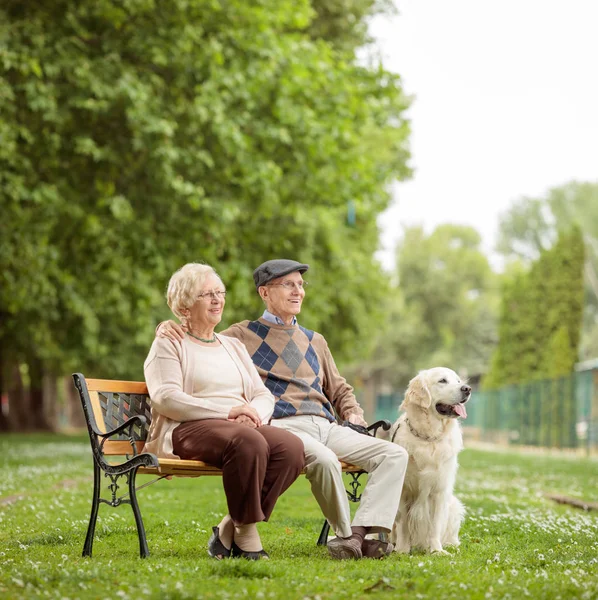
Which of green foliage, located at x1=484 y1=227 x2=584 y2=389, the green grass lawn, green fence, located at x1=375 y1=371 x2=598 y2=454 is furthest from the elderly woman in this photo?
green foliage, located at x1=484 y1=227 x2=584 y2=389

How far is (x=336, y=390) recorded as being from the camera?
24.3ft

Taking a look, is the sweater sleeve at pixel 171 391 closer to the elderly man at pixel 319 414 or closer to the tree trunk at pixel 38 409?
the elderly man at pixel 319 414

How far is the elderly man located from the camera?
6543 mm

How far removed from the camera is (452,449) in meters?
7.04

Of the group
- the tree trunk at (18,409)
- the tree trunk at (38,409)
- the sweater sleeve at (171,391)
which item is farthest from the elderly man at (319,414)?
the tree trunk at (38,409)

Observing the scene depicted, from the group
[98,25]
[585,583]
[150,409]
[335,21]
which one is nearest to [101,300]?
[98,25]

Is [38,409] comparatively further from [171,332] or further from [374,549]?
[374,549]

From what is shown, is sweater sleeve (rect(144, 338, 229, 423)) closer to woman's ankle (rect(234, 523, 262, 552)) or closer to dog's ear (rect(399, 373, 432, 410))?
woman's ankle (rect(234, 523, 262, 552))

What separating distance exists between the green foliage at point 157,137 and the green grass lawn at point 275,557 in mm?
5757

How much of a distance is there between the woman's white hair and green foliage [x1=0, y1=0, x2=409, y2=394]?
8.53 metres

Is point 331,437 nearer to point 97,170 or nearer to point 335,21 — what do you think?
point 97,170

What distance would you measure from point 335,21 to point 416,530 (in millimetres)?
19578

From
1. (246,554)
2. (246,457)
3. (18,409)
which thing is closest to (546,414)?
(18,409)

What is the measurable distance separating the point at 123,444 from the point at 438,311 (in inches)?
2833
